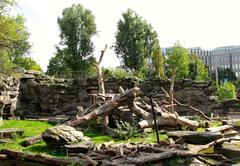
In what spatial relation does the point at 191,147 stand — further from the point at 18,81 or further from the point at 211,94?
the point at 211,94

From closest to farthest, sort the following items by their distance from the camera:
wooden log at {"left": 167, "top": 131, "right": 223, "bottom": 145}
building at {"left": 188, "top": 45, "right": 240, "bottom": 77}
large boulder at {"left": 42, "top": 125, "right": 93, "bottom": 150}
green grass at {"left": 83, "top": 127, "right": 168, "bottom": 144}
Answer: large boulder at {"left": 42, "top": 125, "right": 93, "bottom": 150} → wooden log at {"left": 167, "top": 131, "right": 223, "bottom": 145} → green grass at {"left": 83, "top": 127, "right": 168, "bottom": 144} → building at {"left": 188, "top": 45, "right": 240, "bottom": 77}

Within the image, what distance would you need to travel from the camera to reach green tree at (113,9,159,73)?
51469 mm

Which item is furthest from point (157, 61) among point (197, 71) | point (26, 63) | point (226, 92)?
point (26, 63)

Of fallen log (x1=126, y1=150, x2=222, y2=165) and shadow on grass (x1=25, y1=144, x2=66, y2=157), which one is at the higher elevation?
fallen log (x1=126, y1=150, x2=222, y2=165)

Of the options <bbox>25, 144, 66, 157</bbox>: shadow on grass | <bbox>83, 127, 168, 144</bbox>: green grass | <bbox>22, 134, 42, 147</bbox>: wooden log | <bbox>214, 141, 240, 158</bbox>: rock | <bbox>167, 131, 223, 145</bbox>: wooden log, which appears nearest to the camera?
<bbox>214, 141, 240, 158</bbox>: rock

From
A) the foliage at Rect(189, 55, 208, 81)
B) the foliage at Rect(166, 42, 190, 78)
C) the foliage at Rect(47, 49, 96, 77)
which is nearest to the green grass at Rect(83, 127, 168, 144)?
the foliage at Rect(47, 49, 96, 77)

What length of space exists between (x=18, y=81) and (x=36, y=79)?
8.28ft

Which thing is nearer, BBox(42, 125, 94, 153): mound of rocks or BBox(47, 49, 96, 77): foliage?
BBox(42, 125, 94, 153): mound of rocks

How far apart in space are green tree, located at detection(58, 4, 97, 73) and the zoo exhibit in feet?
0.43

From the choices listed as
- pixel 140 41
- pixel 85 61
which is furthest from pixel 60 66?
pixel 140 41

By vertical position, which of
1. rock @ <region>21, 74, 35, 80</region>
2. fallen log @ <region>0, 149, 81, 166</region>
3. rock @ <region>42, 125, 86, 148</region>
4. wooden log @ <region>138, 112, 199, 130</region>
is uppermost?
rock @ <region>21, 74, 35, 80</region>

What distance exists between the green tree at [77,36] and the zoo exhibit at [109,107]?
131mm

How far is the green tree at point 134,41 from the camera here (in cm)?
5147

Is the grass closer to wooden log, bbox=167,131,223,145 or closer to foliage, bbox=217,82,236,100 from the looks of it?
wooden log, bbox=167,131,223,145
